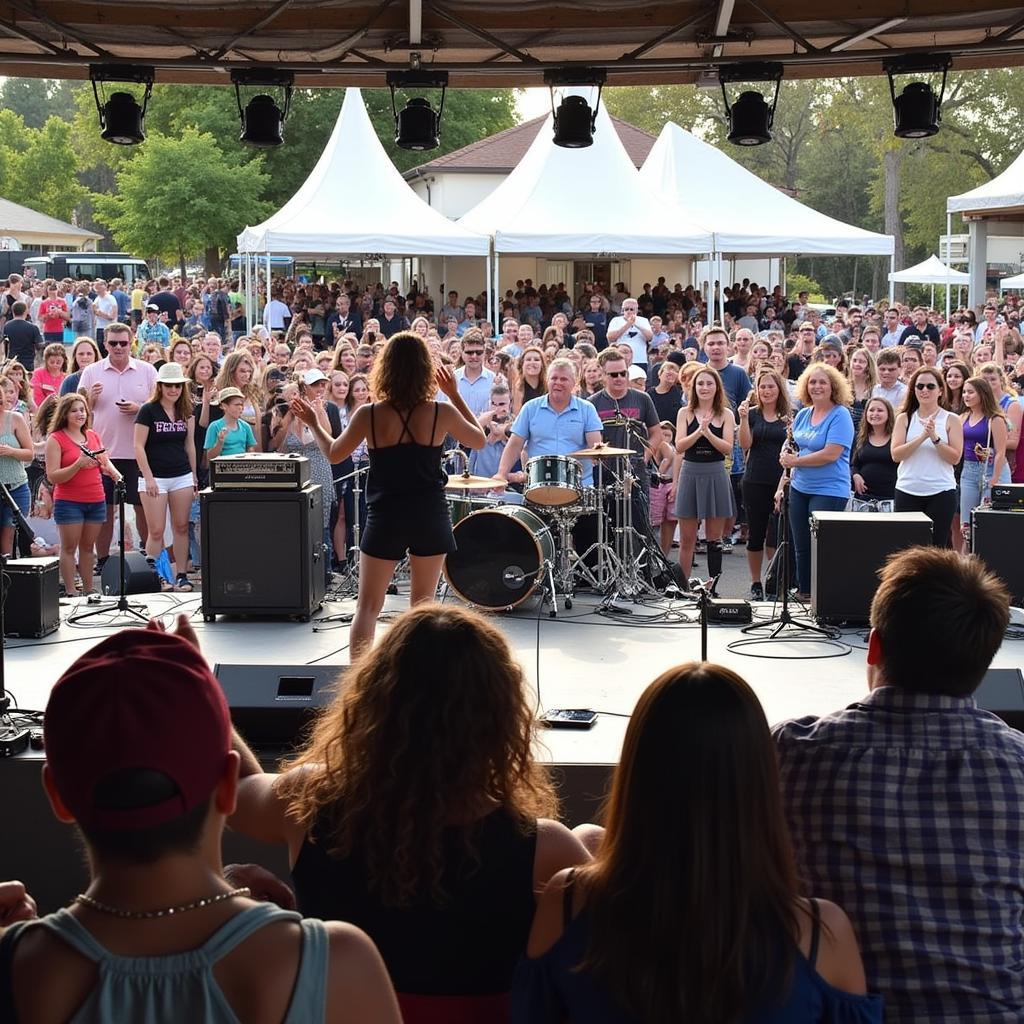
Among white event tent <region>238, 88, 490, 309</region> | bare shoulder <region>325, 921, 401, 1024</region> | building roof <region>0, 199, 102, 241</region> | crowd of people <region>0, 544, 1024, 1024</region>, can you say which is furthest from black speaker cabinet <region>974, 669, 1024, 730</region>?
building roof <region>0, 199, 102, 241</region>

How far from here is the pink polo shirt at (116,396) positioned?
1005cm

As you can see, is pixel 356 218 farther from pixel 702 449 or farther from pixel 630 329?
pixel 702 449

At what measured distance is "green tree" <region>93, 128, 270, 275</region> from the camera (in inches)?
1373

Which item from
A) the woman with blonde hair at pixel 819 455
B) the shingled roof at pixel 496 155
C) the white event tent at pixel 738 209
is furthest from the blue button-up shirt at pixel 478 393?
the shingled roof at pixel 496 155

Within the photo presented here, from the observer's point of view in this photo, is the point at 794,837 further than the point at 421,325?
No

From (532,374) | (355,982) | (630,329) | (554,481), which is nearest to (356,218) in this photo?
(630,329)

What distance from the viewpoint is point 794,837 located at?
2.51 m

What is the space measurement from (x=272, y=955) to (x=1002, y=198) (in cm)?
2143

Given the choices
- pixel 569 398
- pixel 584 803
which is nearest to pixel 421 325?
pixel 569 398

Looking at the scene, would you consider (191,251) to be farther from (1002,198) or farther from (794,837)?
(794,837)

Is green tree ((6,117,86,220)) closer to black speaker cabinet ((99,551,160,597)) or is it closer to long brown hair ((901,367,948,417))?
black speaker cabinet ((99,551,160,597))

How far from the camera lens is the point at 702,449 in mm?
9500

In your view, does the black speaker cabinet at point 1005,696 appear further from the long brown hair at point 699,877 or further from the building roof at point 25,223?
the building roof at point 25,223

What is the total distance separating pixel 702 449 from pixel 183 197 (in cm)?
2828
